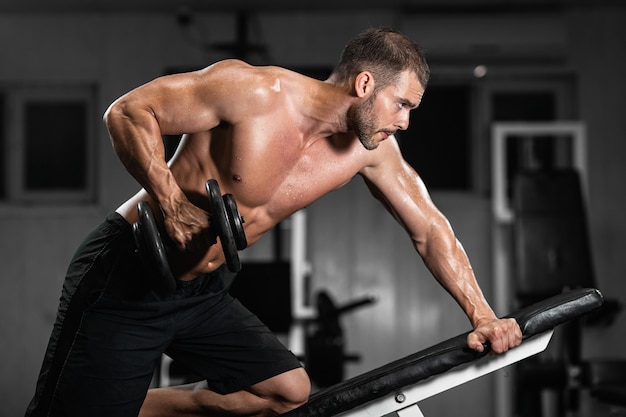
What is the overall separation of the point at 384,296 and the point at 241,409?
3.46 m

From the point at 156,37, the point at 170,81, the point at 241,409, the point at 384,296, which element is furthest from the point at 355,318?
the point at 170,81

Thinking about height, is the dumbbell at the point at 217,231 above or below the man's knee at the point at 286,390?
above

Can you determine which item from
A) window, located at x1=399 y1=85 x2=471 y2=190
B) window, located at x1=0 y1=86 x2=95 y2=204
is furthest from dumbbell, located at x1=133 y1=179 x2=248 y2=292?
window, located at x1=0 y1=86 x2=95 y2=204

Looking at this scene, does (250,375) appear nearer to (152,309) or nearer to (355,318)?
(152,309)

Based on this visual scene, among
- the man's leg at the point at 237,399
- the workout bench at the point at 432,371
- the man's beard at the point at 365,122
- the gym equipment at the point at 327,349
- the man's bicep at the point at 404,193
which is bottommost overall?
the gym equipment at the point at 327,349

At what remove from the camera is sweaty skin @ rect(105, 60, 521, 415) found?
1924mm

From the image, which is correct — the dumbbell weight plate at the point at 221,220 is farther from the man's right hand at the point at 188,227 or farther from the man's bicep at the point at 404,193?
the man's bicep at the point at 404,193

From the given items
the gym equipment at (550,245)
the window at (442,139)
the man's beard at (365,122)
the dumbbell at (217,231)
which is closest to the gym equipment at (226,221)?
the dumbbell at (217,231)

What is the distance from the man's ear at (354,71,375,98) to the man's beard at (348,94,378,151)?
0.02 metres

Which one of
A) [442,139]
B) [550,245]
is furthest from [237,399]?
[442,139]

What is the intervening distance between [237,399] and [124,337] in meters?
0.36

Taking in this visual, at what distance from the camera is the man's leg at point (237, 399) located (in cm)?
215

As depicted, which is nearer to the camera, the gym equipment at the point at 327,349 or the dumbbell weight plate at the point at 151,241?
the dumbbell weight plate at the point at 151,241

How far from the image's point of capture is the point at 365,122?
2061mm
